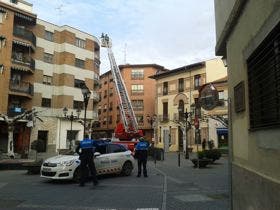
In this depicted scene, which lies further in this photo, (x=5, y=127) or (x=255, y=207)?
(x=5, y=127)

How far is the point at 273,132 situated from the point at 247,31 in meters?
2.03

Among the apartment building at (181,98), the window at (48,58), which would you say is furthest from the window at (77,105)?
the apartment building at (181,98)

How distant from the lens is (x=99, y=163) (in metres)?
15.2

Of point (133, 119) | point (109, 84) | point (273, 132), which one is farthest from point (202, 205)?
point (109, 84)

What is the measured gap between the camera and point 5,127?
127 ft

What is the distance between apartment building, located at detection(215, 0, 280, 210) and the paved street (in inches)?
129

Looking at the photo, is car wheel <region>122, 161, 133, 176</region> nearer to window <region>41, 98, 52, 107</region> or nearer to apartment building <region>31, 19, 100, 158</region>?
apartment building <region>31, 19, 100, 158</region>

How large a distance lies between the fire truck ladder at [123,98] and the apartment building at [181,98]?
266 inches

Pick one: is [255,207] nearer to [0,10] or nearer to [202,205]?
[202,205]

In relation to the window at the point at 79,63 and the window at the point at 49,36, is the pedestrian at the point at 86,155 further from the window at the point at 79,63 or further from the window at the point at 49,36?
the window at the point at 79,63

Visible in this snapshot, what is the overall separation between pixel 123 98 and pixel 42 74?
373 inches

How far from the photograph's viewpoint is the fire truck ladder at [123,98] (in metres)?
40.6

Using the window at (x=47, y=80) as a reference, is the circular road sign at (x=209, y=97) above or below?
below

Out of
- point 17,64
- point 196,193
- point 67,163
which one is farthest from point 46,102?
point 196,193
